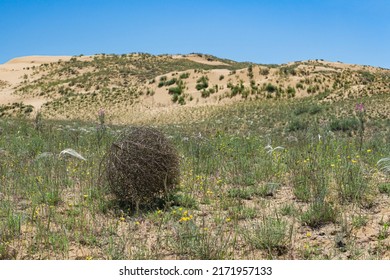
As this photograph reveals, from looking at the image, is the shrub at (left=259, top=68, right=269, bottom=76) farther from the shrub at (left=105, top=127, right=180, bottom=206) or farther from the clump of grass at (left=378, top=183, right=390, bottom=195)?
the shrub at (left=105, top=127, right=180, bottom=206)

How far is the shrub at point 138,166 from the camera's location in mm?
6176

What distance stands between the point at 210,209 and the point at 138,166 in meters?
1.17

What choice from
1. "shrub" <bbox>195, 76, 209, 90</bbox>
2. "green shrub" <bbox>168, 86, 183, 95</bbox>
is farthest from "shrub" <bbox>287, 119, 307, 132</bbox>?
"green shrub" <bbox>168, 86, 183, 95</bbox>

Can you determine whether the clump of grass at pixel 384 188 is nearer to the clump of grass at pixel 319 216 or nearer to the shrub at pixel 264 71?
the clump of grass at pixel 319 216

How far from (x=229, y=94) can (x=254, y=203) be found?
24763mm

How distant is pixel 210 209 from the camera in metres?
6.19

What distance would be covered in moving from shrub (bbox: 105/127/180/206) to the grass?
0.22m

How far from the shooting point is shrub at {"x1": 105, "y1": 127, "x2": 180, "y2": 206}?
6176mm

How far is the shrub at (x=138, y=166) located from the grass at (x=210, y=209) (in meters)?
0.22

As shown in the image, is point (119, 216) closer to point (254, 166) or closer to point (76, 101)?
point (254, 166)

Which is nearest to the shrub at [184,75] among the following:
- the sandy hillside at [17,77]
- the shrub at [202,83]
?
the shrub at [202,83]

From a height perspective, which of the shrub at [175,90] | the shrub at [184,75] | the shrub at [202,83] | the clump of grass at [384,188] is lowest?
the clump of grass at [384,188]

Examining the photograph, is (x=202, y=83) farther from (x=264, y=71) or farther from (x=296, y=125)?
(x=296, y=125)

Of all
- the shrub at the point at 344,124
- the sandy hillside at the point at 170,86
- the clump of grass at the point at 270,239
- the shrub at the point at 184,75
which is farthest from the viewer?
the shrub at the point at 184,75
